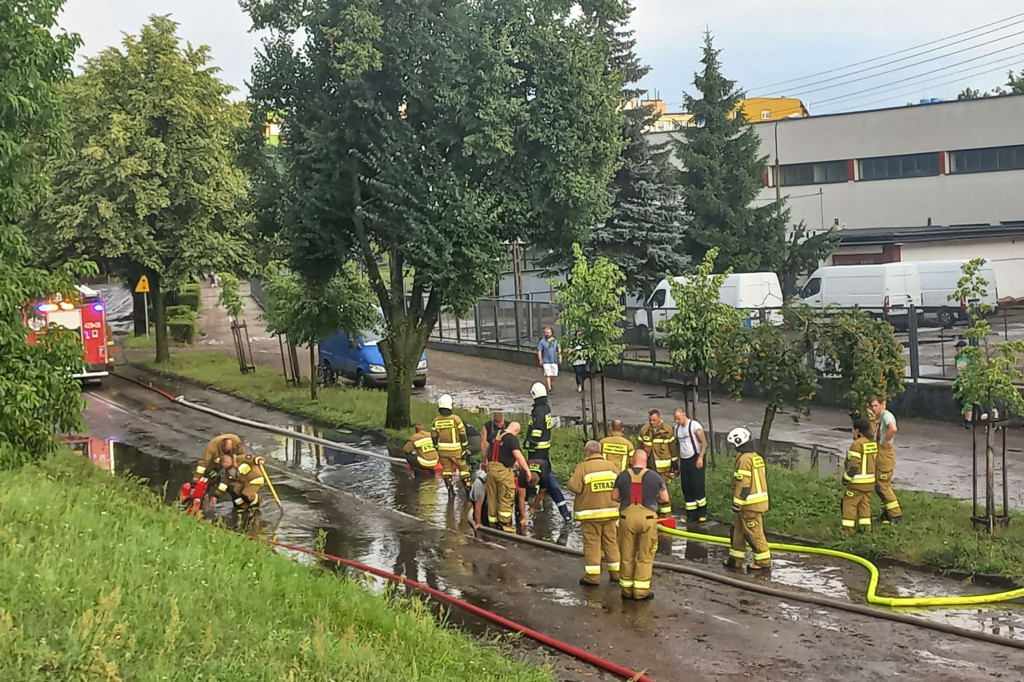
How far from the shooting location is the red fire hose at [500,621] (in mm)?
8539

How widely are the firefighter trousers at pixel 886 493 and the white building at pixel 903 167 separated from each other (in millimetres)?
35660

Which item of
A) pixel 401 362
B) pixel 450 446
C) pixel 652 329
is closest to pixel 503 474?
pixel 450 446

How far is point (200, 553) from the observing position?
30.1 ft

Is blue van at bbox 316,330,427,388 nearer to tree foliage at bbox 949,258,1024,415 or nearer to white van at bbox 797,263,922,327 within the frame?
tree foliage at bbox 949,258,1024,415

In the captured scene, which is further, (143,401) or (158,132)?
(158,132)

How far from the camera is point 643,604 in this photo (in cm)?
1062

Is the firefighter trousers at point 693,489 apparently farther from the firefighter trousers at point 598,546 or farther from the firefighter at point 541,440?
the firefighter trousers at point 598,546

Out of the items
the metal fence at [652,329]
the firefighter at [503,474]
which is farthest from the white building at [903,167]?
the firefighter at [503,474]

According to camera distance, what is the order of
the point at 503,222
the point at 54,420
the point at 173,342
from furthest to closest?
1. the point at 173,342
2. the point at 503,222
3. the point at 54,420

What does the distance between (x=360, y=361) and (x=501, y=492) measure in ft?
48.4

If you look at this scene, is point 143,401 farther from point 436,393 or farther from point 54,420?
point 54,420

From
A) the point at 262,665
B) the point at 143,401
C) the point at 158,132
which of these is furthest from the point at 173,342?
the point at 262,665

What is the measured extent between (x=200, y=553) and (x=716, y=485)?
8.46m

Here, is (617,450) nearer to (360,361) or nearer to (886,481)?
(886,481)
